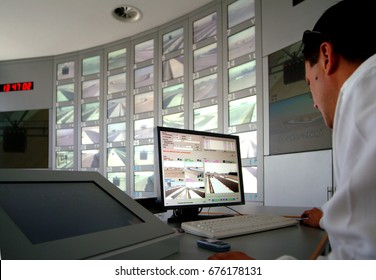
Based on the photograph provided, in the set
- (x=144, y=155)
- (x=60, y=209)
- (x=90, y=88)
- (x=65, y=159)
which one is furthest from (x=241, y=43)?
(x=65, y=159)

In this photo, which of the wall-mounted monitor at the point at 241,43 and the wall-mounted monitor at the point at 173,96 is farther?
the wall-mounted monitor at the point at 173,96

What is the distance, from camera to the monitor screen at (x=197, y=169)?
1.07 meters

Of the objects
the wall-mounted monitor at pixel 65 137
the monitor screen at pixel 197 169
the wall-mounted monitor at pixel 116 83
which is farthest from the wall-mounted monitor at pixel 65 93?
the monitor screen at pixel 197 169

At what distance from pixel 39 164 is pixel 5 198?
3.17m

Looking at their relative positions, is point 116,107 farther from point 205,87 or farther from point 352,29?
point 352,29

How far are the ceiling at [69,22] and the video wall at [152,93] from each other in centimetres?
10

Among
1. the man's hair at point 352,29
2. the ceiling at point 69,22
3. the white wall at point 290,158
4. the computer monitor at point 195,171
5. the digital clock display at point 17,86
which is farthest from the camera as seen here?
the digital clock display at point 17,86

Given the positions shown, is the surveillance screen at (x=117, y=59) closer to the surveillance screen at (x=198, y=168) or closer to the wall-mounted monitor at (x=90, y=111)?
the wall-mounted monitor at (x=90, y=111)

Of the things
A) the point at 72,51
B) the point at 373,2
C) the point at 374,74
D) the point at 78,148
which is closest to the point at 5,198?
the point at 374,74

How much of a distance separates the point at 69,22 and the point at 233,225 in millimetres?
2597

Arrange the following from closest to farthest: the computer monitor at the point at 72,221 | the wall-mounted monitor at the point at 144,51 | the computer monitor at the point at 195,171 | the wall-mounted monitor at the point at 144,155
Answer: the computer monitor at the point at 72,221, the computer monitor at the point at 195,171, the wall-mounted monitor at the point at 144,155, the wall-mounted monitor at the point at 144,51

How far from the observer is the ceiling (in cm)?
246

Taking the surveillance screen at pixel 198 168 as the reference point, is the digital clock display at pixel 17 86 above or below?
above

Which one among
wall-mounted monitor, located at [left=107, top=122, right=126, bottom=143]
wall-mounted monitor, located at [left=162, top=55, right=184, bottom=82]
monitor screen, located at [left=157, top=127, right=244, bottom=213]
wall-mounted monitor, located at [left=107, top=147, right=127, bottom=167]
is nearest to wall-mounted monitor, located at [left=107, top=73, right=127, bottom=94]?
wall-mounted monitor, located at [left=107, top=122, right=126, bottom=143]
